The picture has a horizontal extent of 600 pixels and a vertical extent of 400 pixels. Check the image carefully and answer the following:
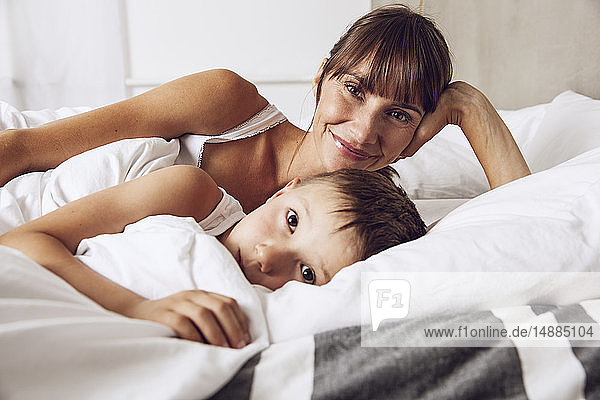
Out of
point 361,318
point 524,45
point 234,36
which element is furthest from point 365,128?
point 234,36

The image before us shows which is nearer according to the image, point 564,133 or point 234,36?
point 564,133

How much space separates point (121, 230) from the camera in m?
0.85

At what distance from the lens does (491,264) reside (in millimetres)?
704

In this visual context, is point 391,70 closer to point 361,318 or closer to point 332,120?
point 332,120

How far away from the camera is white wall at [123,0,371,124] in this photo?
298cm

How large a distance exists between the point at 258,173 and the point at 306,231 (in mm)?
563

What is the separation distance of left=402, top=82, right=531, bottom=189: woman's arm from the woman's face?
0.06 m

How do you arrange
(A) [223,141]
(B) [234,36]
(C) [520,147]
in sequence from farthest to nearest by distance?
(B) [234,36]
(C) [520,147]
(A) [223,141]

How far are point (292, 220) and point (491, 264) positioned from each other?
292 millimetres

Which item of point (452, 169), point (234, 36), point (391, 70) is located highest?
point (391, 70)

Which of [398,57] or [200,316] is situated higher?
[398,57]

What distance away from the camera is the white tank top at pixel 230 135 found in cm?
129

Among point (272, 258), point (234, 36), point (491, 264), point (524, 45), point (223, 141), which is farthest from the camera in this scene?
point (234, 36)

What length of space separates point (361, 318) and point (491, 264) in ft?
0.58
